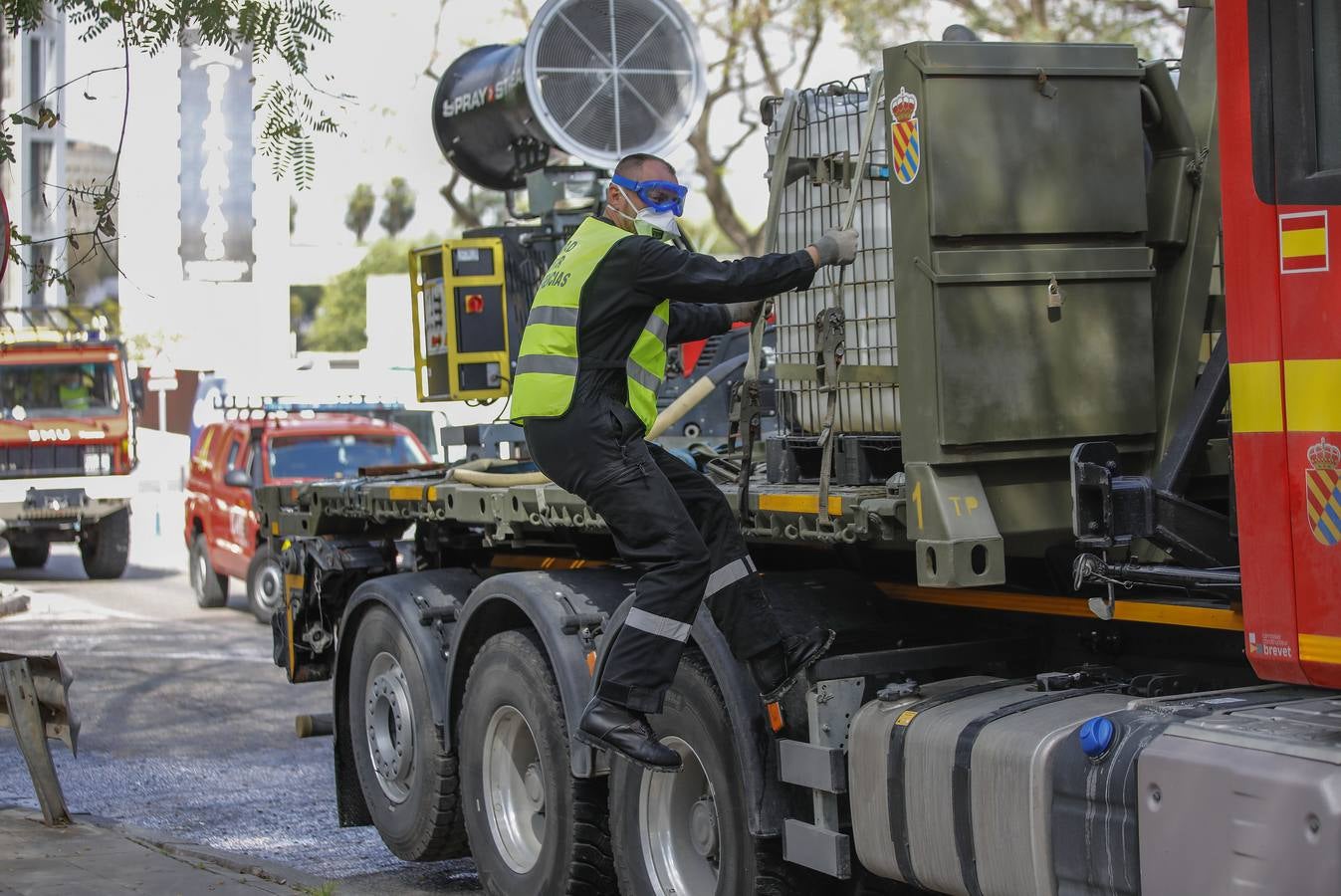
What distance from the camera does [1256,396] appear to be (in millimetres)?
4102

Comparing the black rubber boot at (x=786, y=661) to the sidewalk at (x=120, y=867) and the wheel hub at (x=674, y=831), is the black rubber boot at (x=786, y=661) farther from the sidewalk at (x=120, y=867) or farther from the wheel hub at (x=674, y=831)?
the sidewalk at (x=120, y=867)

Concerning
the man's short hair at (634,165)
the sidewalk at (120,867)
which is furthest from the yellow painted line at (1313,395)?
the sidewalk at (120,867)

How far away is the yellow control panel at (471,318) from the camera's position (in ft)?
31.2

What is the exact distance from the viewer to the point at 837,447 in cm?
566

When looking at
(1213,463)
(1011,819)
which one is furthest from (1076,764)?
(1213,463)

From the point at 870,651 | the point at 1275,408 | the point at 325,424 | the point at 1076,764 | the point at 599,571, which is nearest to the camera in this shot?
the point at 1275,408

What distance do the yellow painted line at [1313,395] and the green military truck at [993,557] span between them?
92 millimetres

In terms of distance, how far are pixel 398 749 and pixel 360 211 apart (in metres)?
80.5

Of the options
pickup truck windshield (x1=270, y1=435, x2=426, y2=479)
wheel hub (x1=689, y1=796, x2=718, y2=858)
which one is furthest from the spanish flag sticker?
pickup truck windshield (x1=270, y1=435, x2=426, y2=479)

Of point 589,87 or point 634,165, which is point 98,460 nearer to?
point 589,87

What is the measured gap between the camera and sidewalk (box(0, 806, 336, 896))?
7.15 metres

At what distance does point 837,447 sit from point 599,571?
4.73 ft

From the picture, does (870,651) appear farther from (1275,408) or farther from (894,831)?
(1275,408)

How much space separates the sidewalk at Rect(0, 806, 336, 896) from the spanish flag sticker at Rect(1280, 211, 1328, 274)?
4.51 metres
